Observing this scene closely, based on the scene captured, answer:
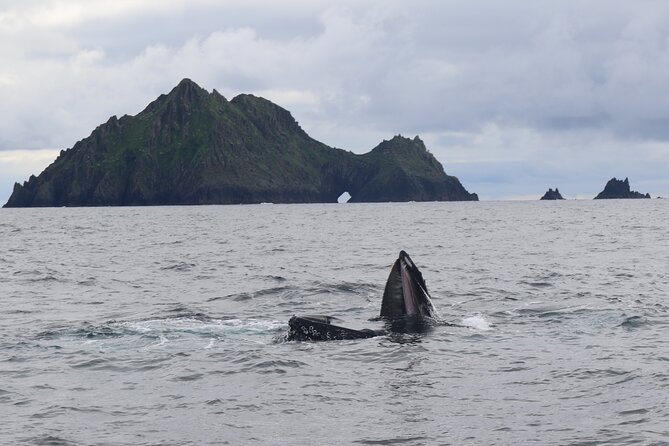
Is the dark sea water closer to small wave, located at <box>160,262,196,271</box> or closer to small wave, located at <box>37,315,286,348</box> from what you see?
small wave, located at <box>37,315,286,348</box>

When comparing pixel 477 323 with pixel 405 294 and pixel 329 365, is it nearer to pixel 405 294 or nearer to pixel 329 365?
pixel 405 294

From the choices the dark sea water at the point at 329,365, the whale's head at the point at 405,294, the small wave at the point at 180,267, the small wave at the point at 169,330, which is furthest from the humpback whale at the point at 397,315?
the small wave at the point at 180,267

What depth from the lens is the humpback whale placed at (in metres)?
22.7

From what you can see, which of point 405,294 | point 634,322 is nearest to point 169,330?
point 405,294

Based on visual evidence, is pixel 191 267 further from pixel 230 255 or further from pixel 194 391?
pixel 194 391

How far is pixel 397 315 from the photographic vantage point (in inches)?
963

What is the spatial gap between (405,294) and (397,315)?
102cm

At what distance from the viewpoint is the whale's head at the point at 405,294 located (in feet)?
76.2

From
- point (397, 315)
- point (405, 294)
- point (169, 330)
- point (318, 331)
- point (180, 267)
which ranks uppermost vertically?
point (405, 294)

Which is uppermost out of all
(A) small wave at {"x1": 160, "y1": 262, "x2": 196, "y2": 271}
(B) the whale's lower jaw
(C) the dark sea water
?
(A) small wave at {"x1": 160, "y1": 262, "x2": 196, "y2": 271}

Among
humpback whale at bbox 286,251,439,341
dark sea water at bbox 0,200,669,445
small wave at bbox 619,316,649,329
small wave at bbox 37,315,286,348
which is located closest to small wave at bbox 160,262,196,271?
dark sea water at bbox 0,200,669,445

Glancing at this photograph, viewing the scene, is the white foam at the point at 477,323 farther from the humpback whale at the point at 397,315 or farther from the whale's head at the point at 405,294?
the whale's head at the point at 405,294

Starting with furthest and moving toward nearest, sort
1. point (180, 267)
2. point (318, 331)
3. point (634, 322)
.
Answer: point (180, 267) → point (634, 322) → point (318, 331)

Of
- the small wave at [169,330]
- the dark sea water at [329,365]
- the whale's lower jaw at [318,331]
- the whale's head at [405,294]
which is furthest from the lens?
the small wave at [169,330]
